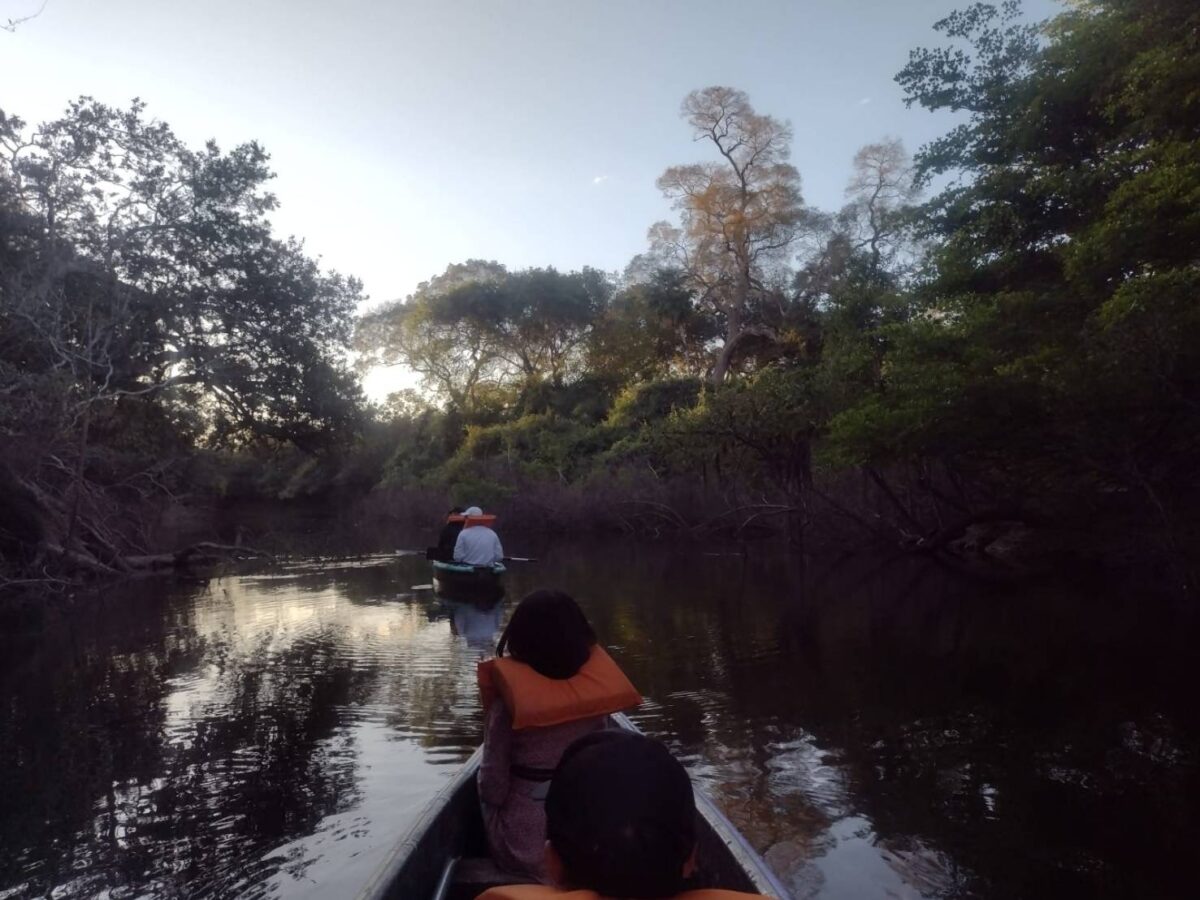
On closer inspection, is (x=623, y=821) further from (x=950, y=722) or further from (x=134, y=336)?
(x=134, y=336)

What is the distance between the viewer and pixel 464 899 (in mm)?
3305

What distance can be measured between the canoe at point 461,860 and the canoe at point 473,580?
9712 millimetres

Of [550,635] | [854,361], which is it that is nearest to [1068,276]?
[854,361]

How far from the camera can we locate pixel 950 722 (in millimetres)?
7258

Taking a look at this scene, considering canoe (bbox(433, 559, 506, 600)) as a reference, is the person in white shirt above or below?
above

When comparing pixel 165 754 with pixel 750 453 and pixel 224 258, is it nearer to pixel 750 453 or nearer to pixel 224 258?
pixel 224 258

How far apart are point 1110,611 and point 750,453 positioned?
483 inches

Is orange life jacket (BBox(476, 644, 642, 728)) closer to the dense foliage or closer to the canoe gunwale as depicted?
the canoe gunwale

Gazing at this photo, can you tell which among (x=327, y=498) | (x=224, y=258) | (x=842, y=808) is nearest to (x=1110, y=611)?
(x=842, y=808)

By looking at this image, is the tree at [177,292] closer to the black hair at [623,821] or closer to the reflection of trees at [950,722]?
the reflection of trees at [950,722]

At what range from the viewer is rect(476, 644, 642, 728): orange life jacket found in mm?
3209

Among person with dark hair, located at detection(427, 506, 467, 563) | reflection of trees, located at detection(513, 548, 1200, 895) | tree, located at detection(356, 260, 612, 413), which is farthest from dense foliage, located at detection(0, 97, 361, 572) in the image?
tree, located at detection(356, 260, 612, 413)

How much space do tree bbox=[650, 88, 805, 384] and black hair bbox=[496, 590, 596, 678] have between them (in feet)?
89.8

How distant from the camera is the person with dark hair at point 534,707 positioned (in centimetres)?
325
